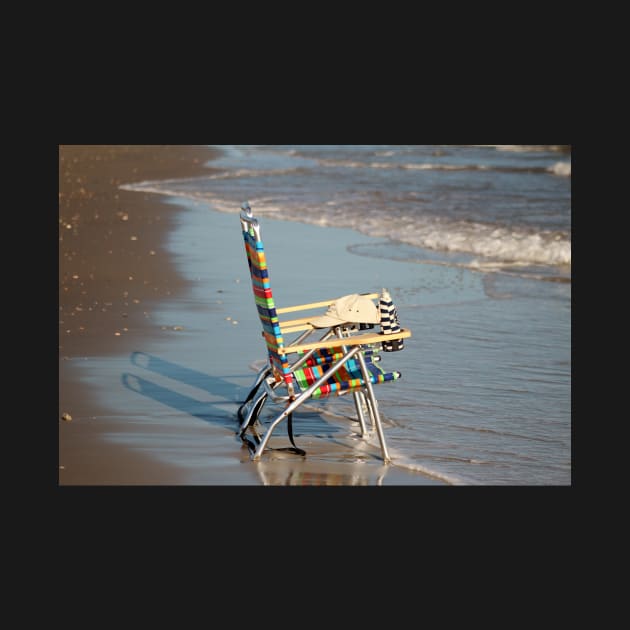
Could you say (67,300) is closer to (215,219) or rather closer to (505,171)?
(215,219)

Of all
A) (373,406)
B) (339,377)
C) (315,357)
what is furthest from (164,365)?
(373,406)

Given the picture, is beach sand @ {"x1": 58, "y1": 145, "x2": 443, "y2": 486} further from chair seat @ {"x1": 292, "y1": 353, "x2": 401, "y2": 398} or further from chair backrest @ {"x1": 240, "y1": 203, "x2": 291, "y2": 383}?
chair backrest @ {"x1": 240, "y1": 203, "x2": 291, "y2": 383}

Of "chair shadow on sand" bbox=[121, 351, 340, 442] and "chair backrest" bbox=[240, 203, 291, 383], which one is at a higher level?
"chair backrest" bbox=[240, 203, 291, 383]

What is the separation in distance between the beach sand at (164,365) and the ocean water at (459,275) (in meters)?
0.54

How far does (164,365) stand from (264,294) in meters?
2.44

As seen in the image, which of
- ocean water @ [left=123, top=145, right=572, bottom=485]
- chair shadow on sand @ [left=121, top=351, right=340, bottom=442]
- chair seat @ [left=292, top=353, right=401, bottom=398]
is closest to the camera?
chair seat @ [left=292, top=353, right=401, bottom=398]

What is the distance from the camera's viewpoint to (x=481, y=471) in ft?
23.2

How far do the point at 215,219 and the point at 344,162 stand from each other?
1072cm

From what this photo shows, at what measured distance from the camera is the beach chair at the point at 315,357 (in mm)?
7098

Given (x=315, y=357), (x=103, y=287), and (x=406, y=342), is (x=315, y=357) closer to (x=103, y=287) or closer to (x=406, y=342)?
(x=406, y=342)

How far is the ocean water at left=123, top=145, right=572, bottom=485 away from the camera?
7.65 meters

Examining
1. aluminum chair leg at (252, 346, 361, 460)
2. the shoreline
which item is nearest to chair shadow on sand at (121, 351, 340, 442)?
the shoreline

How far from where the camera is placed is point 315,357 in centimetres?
773

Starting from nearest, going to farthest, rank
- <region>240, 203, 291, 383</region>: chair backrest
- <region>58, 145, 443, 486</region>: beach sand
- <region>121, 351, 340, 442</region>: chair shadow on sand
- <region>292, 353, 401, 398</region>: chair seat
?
<region>240, 203, 291, 383</region>: chair backrest → <region>58, 145, 443, 486</region>: beach sand → <region>292, 353, 401, 398</region>: chair seat → <region>121, 351, 340, 442</region>: chair shadow on sand
